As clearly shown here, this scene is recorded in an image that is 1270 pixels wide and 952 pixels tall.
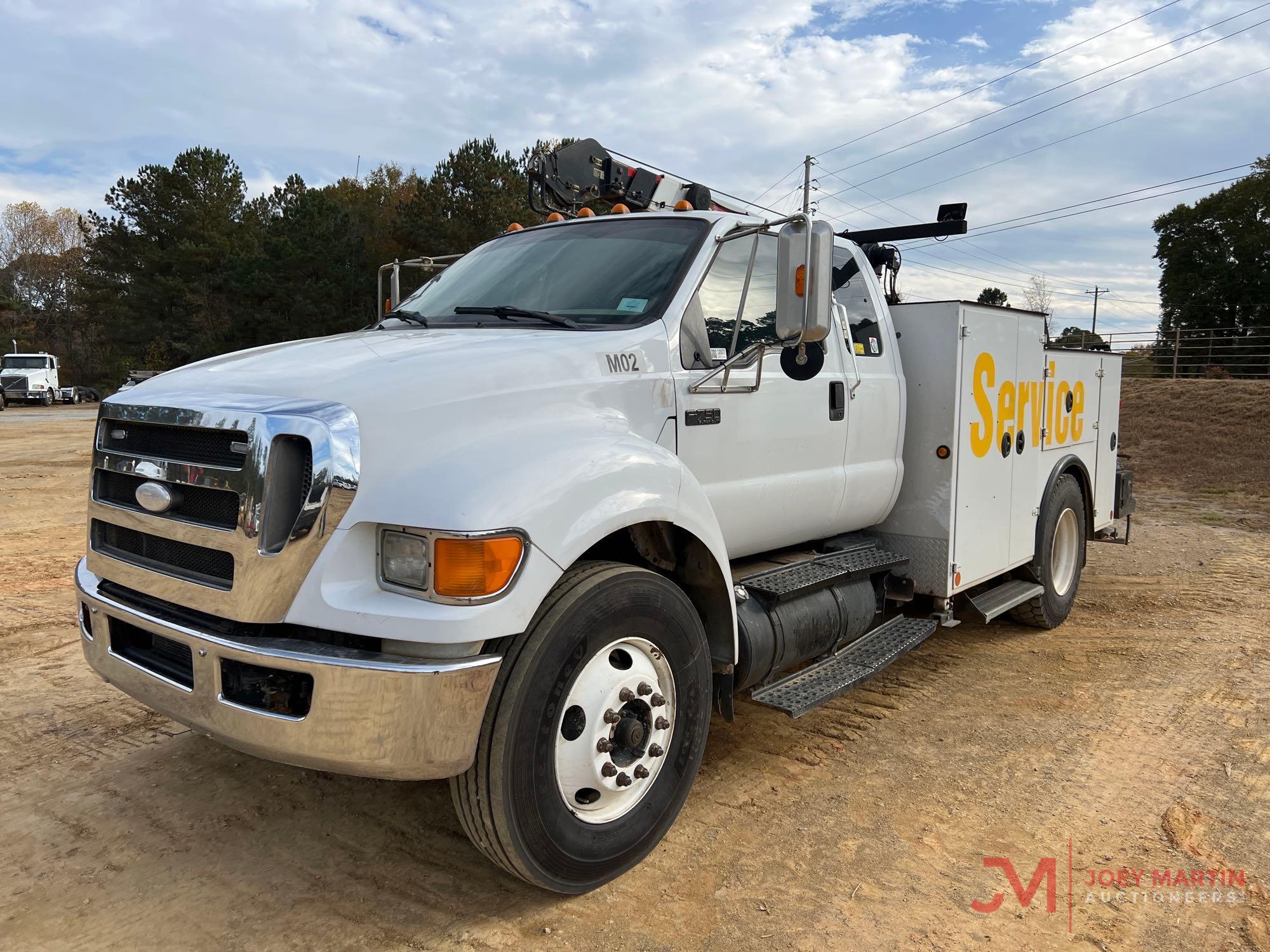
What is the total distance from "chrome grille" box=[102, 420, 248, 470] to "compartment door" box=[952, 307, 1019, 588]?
144 inches

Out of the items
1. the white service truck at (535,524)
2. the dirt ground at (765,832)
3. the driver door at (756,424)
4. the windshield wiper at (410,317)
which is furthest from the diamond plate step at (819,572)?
the windshield wiper at (410,317)

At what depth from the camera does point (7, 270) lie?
6141cm

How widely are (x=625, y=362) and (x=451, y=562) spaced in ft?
3.65

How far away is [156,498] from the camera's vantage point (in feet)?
8.95

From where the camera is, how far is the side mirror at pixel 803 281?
10.3 feet

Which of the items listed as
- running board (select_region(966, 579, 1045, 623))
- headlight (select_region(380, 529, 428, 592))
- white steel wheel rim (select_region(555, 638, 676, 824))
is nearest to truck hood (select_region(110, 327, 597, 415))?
headlight (select_region(380, 529, 428, 592))

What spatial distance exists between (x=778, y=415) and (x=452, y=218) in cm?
3251

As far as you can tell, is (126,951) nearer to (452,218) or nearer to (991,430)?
(991,430)

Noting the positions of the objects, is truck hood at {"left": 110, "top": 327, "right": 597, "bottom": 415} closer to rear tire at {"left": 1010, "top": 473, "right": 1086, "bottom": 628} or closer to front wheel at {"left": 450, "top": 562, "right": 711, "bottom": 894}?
front wheel at {"left": 450, "top": 562, "right": 711, "bottom": 894}

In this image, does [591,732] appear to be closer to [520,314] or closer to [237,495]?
[237,495]

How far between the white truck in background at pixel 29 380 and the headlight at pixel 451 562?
1506 inches

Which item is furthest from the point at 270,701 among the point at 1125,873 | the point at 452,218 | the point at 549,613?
the point at 452,218

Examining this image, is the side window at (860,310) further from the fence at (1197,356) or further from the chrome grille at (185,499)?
the fence at (1197,356)

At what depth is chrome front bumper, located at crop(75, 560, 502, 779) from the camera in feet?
7.75
